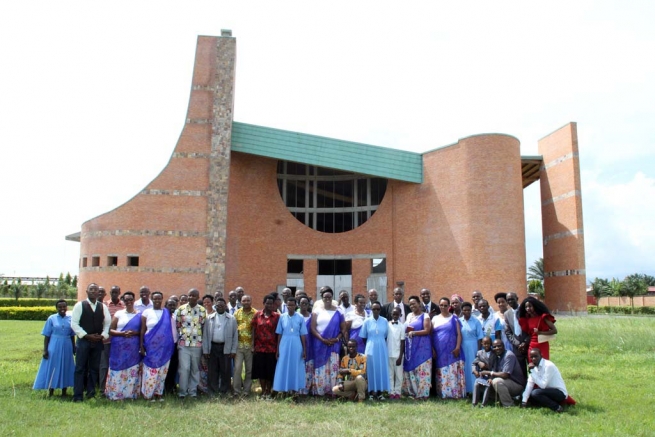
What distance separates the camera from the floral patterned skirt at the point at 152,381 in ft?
23.7

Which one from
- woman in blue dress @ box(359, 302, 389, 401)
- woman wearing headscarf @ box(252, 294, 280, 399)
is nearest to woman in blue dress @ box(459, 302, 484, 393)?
woman in blue dress @ box(359, 302, 389, 401)

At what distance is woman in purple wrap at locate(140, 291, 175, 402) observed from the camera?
726 centimetres

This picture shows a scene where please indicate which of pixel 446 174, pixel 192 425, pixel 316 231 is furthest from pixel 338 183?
pixel 192 425

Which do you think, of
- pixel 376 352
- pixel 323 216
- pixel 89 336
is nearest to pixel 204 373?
pixel 89 336

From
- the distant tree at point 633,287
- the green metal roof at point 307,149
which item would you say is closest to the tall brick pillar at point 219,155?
the green metal roof at point 307,149

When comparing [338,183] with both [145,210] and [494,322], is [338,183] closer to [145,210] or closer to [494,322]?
[145,210]

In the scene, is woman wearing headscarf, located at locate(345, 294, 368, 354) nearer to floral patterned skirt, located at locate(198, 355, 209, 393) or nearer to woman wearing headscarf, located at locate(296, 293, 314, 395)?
woman wearing headscarf, located at locate(296, 293, 314, 395)

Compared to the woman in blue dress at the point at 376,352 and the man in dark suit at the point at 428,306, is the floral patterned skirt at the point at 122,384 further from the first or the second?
the man in dark suit at the point at 428,306

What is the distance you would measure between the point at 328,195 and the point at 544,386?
1911 centimetres

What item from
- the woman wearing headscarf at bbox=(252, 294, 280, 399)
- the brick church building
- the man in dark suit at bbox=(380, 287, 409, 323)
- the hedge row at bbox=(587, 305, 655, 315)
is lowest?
the hedge row at bbox=(587, 305, 655, 315)

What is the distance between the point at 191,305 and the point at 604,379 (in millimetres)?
6918

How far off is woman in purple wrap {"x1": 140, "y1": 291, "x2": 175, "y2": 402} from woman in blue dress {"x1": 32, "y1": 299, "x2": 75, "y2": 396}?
3.70 feet

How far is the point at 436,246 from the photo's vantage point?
2170 centimetres

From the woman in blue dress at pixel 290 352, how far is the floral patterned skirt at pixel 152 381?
1.56 m
